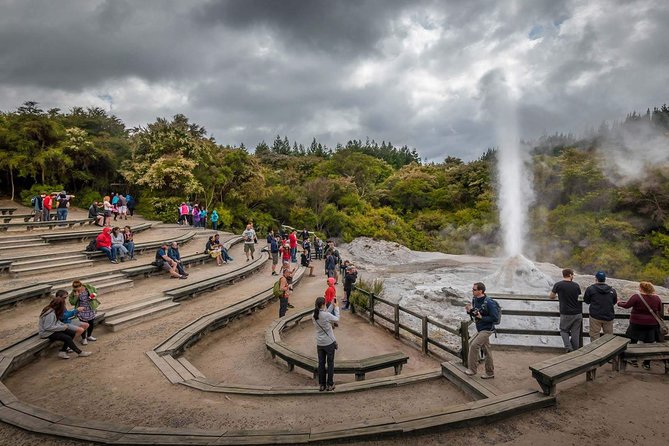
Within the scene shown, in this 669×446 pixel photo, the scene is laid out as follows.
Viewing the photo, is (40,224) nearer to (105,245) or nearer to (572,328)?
(105,245)

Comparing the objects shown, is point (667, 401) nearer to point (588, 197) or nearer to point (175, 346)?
point (175, 346)

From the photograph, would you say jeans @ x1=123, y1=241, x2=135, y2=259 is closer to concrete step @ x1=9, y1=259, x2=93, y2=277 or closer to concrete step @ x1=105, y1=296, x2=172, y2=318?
concrete step @ x1=9, y1=259, x2=93, y2=277

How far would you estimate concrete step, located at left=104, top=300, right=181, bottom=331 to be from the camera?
8062 mm

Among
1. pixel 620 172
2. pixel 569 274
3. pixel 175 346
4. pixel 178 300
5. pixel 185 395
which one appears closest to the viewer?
pixel 185 395

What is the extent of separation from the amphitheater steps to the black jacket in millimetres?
14608

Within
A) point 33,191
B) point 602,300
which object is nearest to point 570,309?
point 602,300

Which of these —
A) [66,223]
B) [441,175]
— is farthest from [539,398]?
[441,175]

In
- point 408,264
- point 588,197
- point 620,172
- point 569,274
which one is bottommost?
point 408,264

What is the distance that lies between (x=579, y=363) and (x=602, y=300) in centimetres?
241

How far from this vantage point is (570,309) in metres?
6.48

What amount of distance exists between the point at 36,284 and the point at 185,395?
23.3 feet

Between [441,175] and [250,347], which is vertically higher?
[441,175]

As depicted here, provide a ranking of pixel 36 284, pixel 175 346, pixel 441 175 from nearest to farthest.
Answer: pixel 175 346, pixel 36 284, pixel 441 175

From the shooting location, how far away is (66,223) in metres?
15.8
